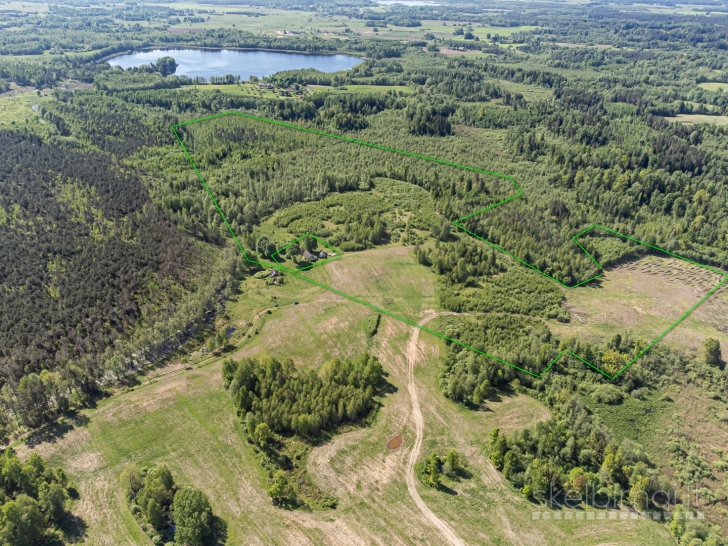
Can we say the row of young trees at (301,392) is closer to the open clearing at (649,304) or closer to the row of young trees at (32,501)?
the row of young trees at (32,501)

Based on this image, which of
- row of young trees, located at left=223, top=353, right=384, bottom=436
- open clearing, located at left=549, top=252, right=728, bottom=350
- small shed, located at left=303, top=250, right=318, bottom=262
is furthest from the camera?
small shed, located at left=303, top=250, right=318, bottom=262

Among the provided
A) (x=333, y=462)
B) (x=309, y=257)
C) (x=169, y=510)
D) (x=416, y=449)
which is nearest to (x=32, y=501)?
(x=169, y=510)

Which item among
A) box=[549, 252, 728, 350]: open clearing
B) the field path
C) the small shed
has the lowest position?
the field path

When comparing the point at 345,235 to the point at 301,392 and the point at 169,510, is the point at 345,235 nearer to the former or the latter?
the point at 301,392

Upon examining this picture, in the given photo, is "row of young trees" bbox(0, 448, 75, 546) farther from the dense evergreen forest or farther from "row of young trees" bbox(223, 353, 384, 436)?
"row of young trees" bbox(223, 353, 384, 436)

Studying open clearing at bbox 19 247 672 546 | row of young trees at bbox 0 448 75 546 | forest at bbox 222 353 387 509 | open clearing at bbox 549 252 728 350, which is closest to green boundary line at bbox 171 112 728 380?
open clearing at bbox 549 252 728 350

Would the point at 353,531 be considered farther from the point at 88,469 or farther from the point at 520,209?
→ the point at 520,209

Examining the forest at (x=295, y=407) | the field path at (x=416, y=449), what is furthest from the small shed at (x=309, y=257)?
the forest at (x=295, y=407)

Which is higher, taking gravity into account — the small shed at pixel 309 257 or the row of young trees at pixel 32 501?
the small shed at pixel 309 257
